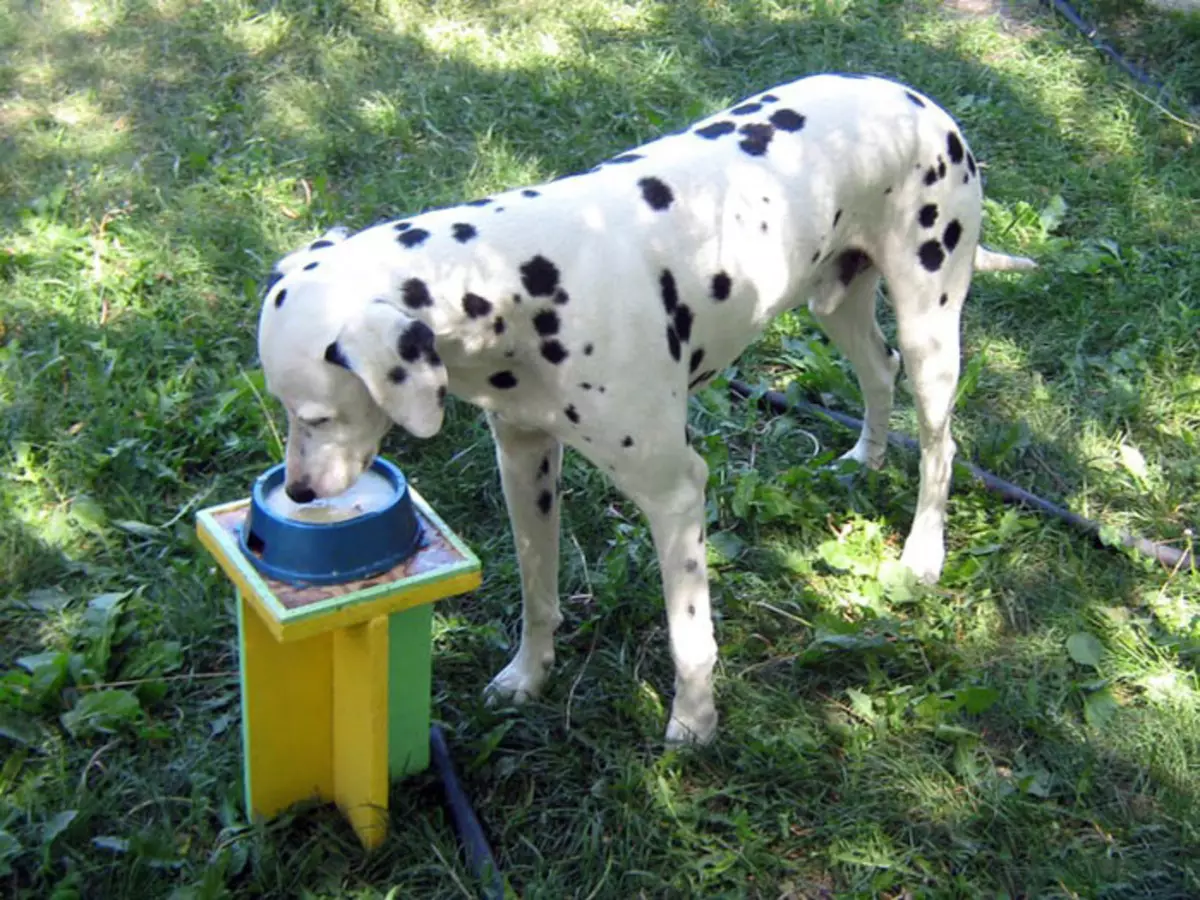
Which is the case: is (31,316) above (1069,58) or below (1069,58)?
below

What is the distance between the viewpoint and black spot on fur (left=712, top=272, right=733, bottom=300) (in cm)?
304

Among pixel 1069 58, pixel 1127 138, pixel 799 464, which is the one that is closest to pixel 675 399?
pixel 799 464

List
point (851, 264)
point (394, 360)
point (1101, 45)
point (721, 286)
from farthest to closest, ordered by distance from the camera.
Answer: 1. point (1101, 45)
2. point (851, 264)
3. point (721, 286)
4. point (394, 360)

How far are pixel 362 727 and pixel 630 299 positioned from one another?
3.85 feet

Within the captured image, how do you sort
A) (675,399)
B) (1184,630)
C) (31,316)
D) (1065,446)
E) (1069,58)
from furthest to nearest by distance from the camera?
1. (1069,58)
2. (31,316)
3. (1065,446)
4. (1184,630)
5. (675,399)

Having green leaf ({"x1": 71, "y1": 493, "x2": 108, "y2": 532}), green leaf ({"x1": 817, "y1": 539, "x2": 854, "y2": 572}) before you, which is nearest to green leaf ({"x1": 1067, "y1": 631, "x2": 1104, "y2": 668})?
green leaf ({"x1": 817, "y1": 539, "x2": 854, "y2": 572})

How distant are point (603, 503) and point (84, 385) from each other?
202cm

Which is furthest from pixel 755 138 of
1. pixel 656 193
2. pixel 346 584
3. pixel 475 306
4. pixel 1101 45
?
pixel 1101 45

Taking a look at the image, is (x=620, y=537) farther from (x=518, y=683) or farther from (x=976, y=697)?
(x=976, y=697)

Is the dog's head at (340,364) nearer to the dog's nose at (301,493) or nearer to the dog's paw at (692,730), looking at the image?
the dog's nose at (301,493)

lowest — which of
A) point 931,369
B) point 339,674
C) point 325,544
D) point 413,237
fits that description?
Result: point 339,674

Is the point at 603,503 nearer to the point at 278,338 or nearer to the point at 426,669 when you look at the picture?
the point at 426,669

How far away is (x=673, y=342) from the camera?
9.69ft

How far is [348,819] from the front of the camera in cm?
319
